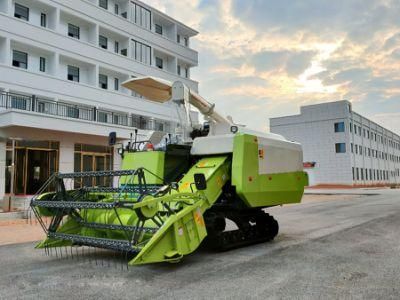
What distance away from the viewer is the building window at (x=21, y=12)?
82.6ft

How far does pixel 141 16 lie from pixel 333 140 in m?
35.0

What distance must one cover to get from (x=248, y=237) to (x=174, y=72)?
1166 inches

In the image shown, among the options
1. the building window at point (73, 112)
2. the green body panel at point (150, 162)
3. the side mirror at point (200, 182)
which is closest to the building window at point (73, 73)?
the building window at point (73, 112)

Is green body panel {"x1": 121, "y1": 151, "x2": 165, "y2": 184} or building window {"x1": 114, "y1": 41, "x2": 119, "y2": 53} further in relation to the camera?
building window {"x1": 114, "y1": 41, "x2": 119, "y2": 53}

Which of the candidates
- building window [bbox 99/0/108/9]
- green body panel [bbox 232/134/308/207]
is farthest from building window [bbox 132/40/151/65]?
green body panel [bbox 232/134/308/207]

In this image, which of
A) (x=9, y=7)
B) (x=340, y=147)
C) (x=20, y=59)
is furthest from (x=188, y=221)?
(x=340, y=147)

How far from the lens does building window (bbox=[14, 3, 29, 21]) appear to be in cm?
2519

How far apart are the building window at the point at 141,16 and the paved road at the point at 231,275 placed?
27.7m

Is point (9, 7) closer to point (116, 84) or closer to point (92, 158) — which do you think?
point (116, 84)

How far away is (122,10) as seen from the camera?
3331 centimetres

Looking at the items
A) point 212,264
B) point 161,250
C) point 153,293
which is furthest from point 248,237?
point 153,293

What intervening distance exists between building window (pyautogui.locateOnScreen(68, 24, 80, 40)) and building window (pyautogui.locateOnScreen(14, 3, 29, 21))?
332 centimetres

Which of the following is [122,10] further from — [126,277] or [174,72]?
[126,277]

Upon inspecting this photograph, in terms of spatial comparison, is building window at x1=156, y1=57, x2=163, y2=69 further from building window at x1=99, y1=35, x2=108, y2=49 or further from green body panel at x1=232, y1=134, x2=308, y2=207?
green body panel at x1=232, y1=134, x2=308, y2=207
